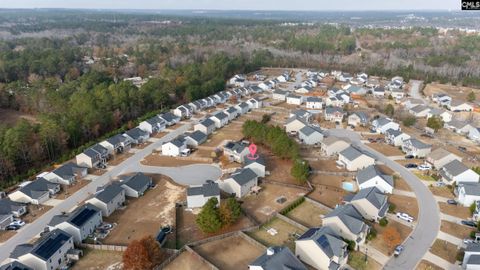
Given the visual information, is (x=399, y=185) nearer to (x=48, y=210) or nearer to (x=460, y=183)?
(x=460, y=183)

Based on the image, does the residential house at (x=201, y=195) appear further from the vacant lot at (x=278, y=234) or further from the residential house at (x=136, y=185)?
the residential house at (x=136, y=185)

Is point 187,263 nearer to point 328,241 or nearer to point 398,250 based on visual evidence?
point 328,241

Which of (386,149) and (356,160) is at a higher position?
(356,160)

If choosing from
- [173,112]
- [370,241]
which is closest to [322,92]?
[173,112]

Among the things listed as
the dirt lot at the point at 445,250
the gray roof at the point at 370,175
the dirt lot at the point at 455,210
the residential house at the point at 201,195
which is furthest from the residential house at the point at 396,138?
the residential house at the point at 201,195

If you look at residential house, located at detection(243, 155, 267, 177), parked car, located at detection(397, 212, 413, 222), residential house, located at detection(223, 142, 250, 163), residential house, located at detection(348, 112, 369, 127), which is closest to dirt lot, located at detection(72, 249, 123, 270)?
residential house, located at detection(243, 155, 267, 177)

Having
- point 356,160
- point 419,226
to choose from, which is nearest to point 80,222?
point 419,226

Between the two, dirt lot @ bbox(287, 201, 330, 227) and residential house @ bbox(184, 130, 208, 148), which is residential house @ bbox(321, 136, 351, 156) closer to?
dirt lot @ bbox(287, 201, 330, 227)
